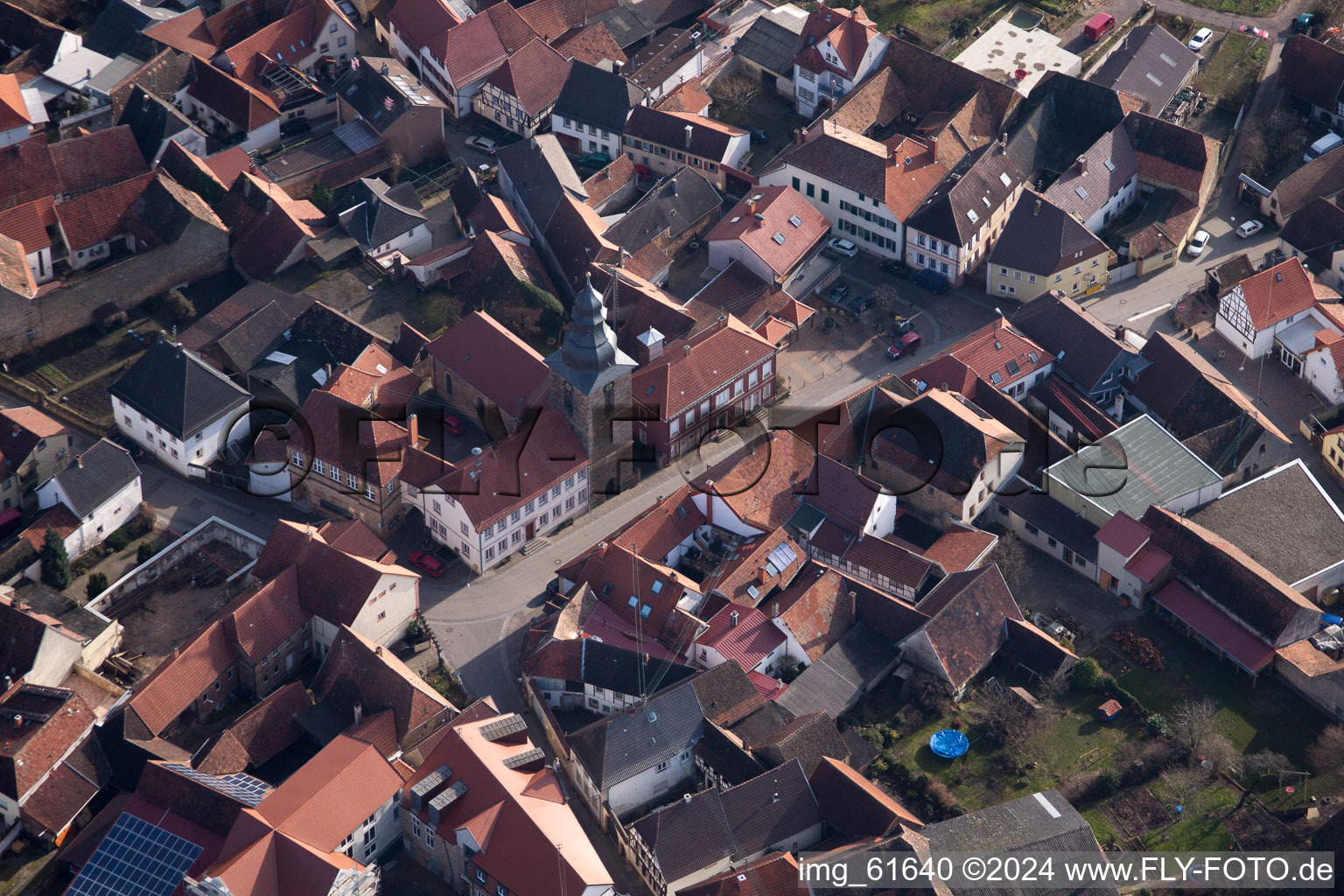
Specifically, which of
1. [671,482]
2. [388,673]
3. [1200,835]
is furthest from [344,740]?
[1200,835]

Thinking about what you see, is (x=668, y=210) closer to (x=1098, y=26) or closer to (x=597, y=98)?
(x=597, y=98)

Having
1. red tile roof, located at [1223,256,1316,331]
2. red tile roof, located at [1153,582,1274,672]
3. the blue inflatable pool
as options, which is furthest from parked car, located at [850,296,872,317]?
the blue inflatable pool

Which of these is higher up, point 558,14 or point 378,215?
point 558,14

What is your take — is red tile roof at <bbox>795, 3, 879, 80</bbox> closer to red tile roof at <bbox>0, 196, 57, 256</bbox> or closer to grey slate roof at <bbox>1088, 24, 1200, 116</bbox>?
grey slate roof at <bbox>1088, 24, 1200, 116</bbox>

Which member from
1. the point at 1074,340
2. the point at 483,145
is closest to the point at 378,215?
the point at 483,145

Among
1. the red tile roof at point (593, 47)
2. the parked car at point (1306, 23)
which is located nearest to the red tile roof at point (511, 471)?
the red tile roof at point (593, 47)

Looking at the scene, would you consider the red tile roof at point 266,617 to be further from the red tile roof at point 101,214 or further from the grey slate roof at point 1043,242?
the grey slate roof at point 1043,242

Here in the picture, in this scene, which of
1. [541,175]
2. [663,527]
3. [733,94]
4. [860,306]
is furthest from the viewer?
[733,94]

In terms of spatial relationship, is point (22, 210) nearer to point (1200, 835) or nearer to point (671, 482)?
Answer: point (671, 482)
